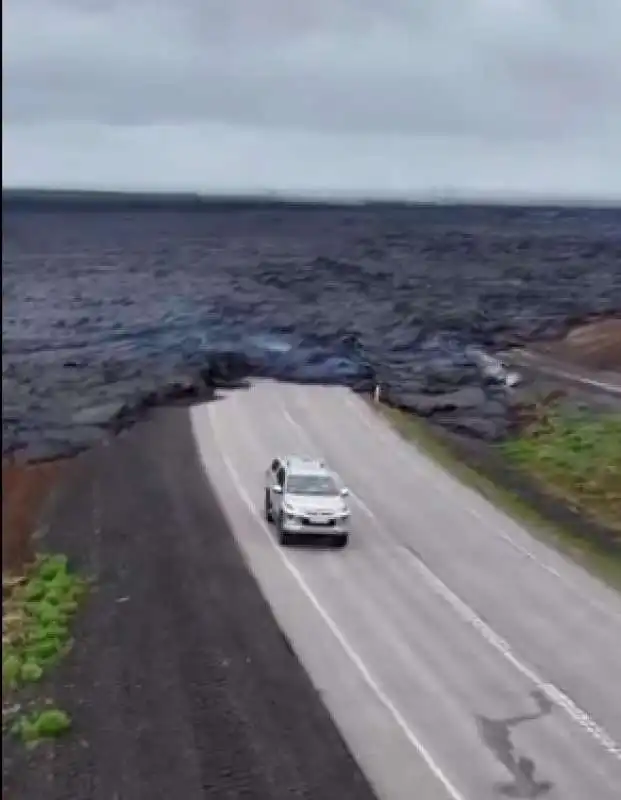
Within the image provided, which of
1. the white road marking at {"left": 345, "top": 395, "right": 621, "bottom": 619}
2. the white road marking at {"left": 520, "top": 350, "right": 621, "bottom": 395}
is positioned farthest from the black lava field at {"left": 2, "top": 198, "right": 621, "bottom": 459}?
the white road marking at {"left": 345, "top": 395, "right": 621, "bottom": 619}

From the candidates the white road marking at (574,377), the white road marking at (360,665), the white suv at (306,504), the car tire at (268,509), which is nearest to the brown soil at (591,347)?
the white road marking at (574,377)

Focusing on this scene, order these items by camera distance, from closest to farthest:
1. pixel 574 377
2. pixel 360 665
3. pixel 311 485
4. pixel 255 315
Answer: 1. pixel 360 665
2. pixel 311 485
3. pixel 574 377
4. pixel 255 315

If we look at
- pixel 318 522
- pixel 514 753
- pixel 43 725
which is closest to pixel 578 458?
pixel 318 522

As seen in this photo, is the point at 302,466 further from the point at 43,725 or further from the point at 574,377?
the point at 574,377

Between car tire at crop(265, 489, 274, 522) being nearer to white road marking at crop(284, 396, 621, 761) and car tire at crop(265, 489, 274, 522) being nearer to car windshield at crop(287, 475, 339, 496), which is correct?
car windshield at crop(287, 475, 339, 496)

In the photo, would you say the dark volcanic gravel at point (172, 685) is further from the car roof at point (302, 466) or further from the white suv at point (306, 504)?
the car roof at point (302, 466)

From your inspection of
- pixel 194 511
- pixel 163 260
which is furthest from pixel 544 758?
pixel 163 260

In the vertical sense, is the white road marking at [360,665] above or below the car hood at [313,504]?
below
